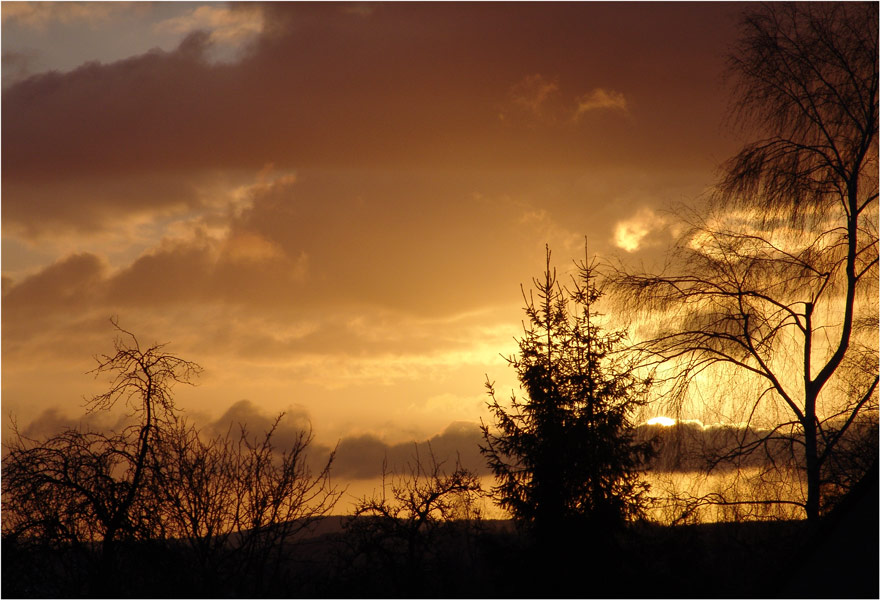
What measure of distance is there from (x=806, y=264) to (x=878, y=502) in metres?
7.36

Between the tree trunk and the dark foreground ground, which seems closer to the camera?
the dark foreground ground

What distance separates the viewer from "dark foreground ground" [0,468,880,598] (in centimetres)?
942

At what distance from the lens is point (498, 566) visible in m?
18.3

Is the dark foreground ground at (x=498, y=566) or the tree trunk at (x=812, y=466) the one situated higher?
the tree trunk at (x=812, y=466)

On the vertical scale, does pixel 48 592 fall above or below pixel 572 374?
below

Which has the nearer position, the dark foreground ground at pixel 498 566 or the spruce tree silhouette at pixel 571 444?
the dark foreground ground at pixel 498 566

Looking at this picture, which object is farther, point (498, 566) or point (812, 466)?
point (498, 566)

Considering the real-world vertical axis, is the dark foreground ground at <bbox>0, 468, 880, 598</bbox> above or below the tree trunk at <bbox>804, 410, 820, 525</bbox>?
below

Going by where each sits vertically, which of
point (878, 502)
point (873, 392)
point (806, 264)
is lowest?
point (878, 502)

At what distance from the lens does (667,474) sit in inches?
656

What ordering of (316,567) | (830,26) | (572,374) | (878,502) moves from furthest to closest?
(572,374) → (830,26) → (316,567) → (878,502)

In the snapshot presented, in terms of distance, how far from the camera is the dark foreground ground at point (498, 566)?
942 centimetres

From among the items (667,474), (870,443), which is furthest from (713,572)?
(870,443)

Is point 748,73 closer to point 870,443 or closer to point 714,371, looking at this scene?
point 714,371
